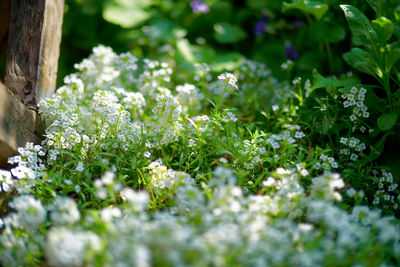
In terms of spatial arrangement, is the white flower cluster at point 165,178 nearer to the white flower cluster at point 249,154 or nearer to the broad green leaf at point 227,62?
the white flower cluster at point 249,154

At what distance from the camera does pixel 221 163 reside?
2.14 meters

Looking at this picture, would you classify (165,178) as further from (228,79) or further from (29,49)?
(29,49)

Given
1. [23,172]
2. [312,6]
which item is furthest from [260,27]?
[23,172]

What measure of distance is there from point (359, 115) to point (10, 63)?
207cm

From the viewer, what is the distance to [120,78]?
2.89 meters

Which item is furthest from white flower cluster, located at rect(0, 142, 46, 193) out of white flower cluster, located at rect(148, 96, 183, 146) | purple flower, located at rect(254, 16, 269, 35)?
purple flower, located at rect(254, 16, 269, 35)

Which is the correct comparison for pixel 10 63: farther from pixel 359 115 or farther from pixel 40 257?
pixel 359 115

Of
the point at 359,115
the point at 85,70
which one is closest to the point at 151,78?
the point at 85,70

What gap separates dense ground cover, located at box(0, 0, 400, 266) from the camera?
135cm

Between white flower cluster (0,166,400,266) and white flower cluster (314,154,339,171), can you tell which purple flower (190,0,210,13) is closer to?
white flower cluster (314,154,339,171)

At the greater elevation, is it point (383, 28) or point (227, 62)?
point (383, 28)

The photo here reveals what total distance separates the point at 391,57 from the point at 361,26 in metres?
0.25

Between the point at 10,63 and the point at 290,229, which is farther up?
the point at 10,63

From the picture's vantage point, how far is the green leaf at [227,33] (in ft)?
12.2
